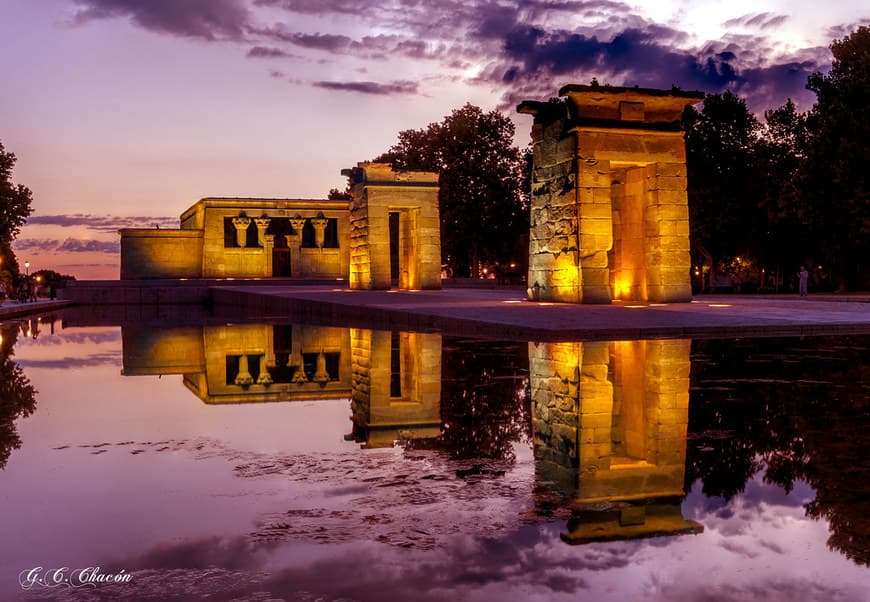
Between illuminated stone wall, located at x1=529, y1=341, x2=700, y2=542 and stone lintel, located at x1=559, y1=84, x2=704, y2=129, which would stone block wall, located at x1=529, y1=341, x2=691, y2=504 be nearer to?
illuminated stone wall, located at x1=529, y1=341, x2=700, y2=542

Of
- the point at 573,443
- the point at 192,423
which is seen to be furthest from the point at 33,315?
the point at 573,443

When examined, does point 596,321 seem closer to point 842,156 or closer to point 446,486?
point 446,486

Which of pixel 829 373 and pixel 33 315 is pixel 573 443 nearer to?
pixel 829 373

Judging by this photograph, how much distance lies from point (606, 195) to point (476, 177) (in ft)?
117

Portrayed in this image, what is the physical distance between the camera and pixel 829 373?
1030cm

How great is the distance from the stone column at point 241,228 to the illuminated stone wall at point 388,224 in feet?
55.7

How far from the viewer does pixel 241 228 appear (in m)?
55.6

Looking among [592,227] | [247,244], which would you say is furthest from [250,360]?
[247,244]

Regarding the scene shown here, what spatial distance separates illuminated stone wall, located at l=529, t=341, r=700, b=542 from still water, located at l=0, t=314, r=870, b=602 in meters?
0.03

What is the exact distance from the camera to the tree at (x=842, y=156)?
3888cm

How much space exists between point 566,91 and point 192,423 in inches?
658

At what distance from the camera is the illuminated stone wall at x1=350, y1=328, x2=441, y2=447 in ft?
22.7

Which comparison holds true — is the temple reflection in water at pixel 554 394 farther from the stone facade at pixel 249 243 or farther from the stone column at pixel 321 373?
the stone facade at pixel 249 243

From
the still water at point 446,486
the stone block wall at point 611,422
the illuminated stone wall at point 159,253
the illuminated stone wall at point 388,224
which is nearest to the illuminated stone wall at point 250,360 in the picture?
the still water at point 446,486
